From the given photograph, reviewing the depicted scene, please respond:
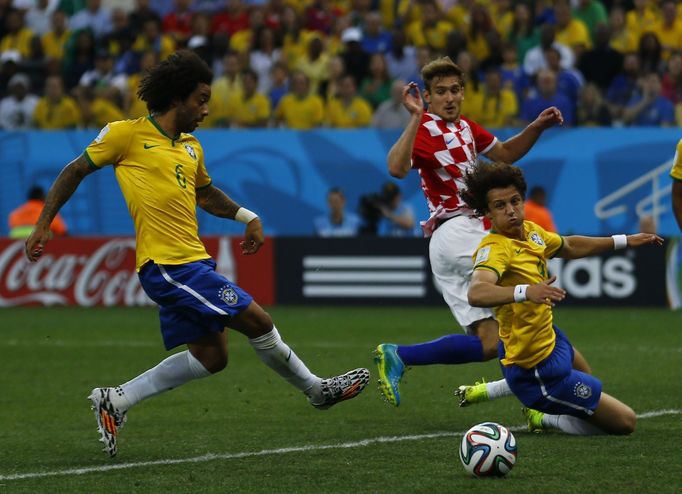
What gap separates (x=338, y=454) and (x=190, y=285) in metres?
1.18

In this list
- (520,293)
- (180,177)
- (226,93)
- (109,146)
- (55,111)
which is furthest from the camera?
(55,111)

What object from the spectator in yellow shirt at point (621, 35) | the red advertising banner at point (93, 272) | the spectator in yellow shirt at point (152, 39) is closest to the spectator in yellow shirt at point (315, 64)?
the spectator in yellow shirt at point (152, 39)

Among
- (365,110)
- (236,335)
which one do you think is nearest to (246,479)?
(236,335)

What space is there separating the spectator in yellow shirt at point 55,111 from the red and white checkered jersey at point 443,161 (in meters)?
12.7

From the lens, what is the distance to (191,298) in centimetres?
727

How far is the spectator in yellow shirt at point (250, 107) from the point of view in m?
20.0

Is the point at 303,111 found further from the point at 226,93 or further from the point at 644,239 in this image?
the point at 644,239

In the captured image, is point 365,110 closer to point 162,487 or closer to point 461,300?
point 461,300

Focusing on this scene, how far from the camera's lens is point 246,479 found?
6.63 meters

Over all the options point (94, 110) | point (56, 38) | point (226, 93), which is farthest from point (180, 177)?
point (56, 38)

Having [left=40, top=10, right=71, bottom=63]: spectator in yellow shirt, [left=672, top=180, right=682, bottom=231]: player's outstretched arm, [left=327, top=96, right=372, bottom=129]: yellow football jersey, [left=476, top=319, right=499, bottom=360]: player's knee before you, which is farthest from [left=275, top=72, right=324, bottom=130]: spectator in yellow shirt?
[left=476, top=319, right=499, bottom=360]: player's knee

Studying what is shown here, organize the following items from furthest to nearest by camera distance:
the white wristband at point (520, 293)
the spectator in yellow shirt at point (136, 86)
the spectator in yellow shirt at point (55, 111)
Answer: the spectator in yellow shirt at point (55, 111) → the spectator in yellow shirt at point (136, 86) → the white wristband at point (520, 293)

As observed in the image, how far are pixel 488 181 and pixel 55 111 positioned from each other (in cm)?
1449

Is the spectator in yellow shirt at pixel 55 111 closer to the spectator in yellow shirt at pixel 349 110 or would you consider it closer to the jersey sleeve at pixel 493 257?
the spectator in yellow shirt at pixel 349 110
